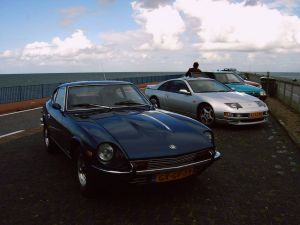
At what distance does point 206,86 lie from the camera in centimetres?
965

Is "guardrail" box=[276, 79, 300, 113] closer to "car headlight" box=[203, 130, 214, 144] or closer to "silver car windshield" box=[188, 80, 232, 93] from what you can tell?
"silver car windshield" box=[188, 80, 232, 93]

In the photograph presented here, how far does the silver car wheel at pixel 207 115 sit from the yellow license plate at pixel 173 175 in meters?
4.97

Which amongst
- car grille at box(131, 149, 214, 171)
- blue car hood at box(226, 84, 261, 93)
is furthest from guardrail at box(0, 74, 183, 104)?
car grille at box(131, 149, 214, 171)

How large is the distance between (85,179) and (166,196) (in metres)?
1.06

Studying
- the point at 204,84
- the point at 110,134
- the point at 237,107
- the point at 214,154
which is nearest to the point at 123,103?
the point at 110,134

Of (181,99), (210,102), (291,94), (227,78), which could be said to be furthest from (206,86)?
(291,94)

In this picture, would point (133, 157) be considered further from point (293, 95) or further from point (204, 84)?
point (293, 95)

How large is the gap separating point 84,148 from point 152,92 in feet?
24.5

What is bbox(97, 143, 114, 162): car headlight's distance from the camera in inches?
141

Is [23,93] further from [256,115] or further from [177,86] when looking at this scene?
[256,115]

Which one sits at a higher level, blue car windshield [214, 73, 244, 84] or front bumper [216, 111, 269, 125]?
blue car windshield [214, 73, 244, 84]

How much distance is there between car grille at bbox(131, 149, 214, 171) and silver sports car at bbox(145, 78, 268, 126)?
4613 mm

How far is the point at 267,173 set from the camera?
498cm

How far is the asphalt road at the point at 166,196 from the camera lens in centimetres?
350
